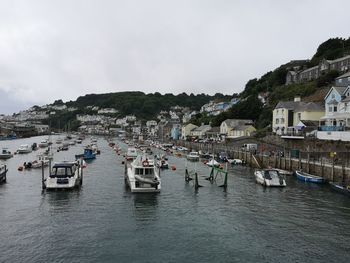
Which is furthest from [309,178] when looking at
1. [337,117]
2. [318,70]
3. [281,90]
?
[318,70]

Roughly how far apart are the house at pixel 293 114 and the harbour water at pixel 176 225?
39.7 meters

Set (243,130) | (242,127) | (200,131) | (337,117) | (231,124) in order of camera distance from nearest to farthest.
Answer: (337,117)
(243,130)
(242,127)
(231,124)
(200,131)

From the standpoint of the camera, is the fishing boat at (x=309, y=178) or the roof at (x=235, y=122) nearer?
the fishing boat at (x=309, y=178)

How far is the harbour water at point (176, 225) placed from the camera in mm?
21156

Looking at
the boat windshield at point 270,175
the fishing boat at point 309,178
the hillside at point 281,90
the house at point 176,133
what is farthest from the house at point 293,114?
the house at point 176,133

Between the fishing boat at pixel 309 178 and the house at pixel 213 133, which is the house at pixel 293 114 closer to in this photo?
the fishing boat at pixel 309 178

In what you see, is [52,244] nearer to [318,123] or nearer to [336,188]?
[336,188]

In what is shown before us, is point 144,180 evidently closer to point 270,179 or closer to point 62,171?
point 62,171

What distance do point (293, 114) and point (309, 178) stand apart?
39047 millimetres

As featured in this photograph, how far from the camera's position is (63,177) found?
129 ft

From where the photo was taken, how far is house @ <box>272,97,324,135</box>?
77750mm

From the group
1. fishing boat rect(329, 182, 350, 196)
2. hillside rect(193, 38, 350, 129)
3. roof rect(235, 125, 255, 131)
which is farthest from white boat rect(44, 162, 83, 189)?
hillside rect(193, 38, 350, 129)

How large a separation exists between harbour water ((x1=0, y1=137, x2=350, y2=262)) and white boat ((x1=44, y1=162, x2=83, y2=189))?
1.19 m

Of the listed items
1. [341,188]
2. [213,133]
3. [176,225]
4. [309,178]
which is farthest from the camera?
[213,133]
